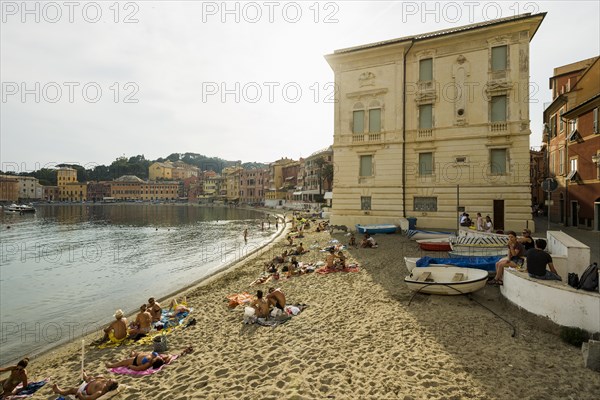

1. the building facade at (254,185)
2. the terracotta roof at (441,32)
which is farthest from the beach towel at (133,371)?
the building facade at (254,185)

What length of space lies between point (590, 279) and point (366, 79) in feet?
82.9

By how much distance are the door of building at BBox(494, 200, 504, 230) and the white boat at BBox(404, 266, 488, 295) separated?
15596mm

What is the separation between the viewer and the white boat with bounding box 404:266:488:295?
10.9m

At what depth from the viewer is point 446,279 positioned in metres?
12.7

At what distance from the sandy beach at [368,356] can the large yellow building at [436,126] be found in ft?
52.9

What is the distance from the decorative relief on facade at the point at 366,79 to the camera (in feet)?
95.1

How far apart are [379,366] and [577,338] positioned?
4.81 metres

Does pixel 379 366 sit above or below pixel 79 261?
above

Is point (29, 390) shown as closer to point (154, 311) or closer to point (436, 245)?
point (154, 311)

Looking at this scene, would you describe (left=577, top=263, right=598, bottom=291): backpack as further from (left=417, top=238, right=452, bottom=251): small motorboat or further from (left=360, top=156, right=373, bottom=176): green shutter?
(left=360, top=156, right=373, bottom=176): green shutter

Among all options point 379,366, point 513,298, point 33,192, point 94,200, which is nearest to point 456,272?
point 513,298

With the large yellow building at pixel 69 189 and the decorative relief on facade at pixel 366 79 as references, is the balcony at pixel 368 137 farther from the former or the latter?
the large yellow building at pixel 69 189

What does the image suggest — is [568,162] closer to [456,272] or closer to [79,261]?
[456,272]

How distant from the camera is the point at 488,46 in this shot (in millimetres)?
25188
